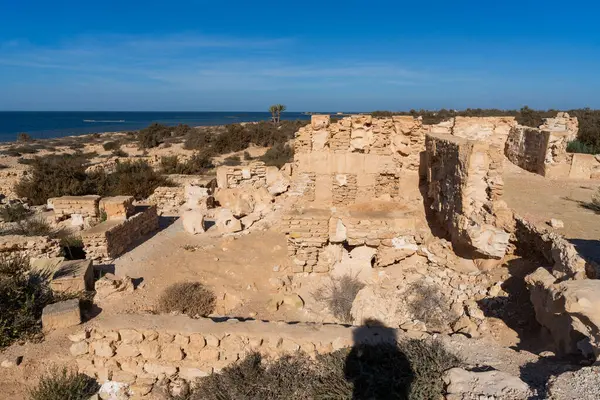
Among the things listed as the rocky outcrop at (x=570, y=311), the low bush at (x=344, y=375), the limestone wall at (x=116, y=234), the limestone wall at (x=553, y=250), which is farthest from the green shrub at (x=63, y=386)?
the limestone wall at (x=553, y=250)

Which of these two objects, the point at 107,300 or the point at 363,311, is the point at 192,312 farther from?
the point at 363,311

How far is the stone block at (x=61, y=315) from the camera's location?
4.71m

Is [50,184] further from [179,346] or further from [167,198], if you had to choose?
[179,346]

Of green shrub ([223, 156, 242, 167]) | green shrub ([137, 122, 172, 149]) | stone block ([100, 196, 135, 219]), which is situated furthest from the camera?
green shrub ([137, 122, 172, 149])

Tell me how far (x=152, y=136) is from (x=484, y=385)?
28174 mm

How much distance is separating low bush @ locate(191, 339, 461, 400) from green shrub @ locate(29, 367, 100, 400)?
4.18ft

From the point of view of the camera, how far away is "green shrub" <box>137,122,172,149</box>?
26.3 m

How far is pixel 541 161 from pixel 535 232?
6.35 m

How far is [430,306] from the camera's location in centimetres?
546

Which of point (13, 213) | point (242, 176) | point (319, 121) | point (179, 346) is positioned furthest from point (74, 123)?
point (179, 346)

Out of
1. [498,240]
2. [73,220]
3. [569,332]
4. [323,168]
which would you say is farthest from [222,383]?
[73,220]

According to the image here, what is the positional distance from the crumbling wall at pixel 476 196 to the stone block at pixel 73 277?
20.9 feet

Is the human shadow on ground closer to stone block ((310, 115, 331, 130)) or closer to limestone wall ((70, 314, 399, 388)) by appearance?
limestone wall ((70, 314, 399, 388))

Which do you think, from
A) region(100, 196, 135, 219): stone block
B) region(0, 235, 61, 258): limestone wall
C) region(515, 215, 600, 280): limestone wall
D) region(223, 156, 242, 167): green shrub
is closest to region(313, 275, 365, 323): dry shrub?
region(515, 215, 600, 280): limestone wall
